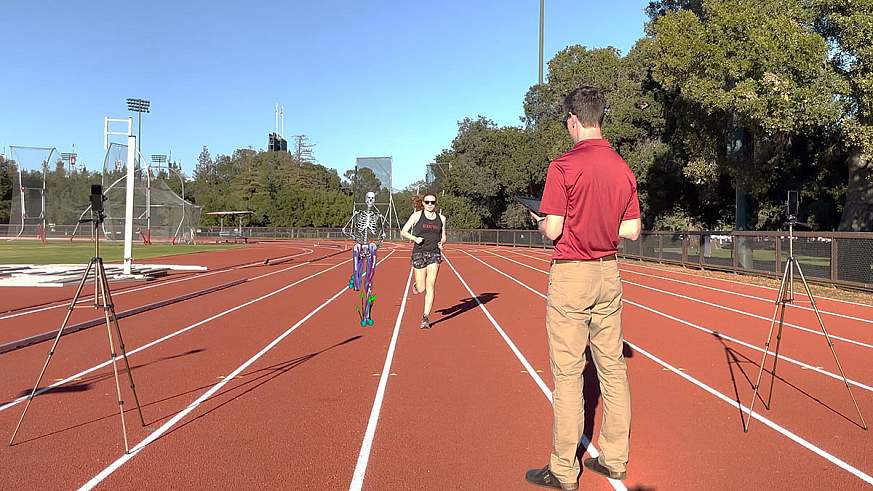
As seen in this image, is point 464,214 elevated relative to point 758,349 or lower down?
elevated

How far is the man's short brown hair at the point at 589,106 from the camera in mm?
3660

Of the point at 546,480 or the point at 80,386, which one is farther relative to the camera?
the point at 80,386

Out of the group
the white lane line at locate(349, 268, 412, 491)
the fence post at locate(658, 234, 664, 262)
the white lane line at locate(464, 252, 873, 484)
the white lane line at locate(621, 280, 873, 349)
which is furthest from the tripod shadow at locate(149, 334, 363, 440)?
the fence post at locate(658, 234, 664, 262)

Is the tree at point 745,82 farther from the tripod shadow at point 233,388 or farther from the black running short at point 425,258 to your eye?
the tripod shadow at point 233,388

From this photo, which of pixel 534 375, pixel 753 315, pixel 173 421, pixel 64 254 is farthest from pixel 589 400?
pixel 64 254

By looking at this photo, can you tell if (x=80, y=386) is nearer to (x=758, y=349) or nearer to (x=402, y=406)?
(x=402, y=406)

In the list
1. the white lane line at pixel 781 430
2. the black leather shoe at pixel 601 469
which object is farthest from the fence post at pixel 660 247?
the black leather shoe at pixel 601 469

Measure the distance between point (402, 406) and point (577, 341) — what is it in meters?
2.36

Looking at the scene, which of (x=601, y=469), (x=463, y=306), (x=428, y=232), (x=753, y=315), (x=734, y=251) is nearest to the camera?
(x=601, y=469)

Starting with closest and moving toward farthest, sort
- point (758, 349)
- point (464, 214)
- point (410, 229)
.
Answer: point (758, 349), point (410, 229), point (464, 214)

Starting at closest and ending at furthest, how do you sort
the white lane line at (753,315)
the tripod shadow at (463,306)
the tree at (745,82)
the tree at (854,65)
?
the white lane line at (753,315), the tripod shadow at (463,306), the tree at (854,65), the tree at (745,82)

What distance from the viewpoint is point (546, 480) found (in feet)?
12.1

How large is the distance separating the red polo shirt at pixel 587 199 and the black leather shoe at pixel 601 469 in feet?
4.35

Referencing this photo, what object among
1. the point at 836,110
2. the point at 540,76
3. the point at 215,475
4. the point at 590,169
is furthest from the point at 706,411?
the point at 540,76
